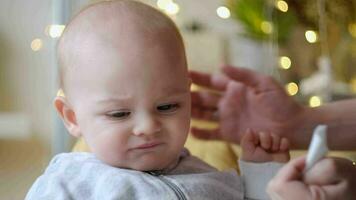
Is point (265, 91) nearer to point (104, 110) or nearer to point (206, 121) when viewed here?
point (206, 121)

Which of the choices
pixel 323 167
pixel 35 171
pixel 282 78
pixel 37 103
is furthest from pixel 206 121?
pixel 282 78

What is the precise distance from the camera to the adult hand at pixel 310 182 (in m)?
0.63

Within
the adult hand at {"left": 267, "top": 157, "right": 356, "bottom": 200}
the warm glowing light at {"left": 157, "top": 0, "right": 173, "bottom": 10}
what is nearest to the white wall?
the warm glowing light at {"left": 157, "top": 0, "right": 173, "bottom": 10}

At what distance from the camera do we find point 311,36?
2.26 metres

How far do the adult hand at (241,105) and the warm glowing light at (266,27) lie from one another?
3.29 feet

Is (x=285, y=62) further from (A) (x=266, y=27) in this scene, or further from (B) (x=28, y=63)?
(B) (x=28, y=63)

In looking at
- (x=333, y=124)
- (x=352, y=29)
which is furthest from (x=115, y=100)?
(x=352, y=29)

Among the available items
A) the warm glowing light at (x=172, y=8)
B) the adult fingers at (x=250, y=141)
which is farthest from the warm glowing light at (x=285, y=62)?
the adult fingers at (x=250, y=141)

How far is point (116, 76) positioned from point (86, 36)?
0.28 ft

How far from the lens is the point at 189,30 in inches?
91.6

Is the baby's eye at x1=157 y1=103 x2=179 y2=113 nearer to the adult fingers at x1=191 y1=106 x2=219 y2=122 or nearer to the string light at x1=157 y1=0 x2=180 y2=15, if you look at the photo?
the adult fingers at x1=191 y1=106 x2=219 y2=122

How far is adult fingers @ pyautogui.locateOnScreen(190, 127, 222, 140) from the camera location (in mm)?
1367

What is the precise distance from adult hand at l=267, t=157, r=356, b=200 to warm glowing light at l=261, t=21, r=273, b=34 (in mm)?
1713

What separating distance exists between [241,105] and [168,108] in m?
0.56
